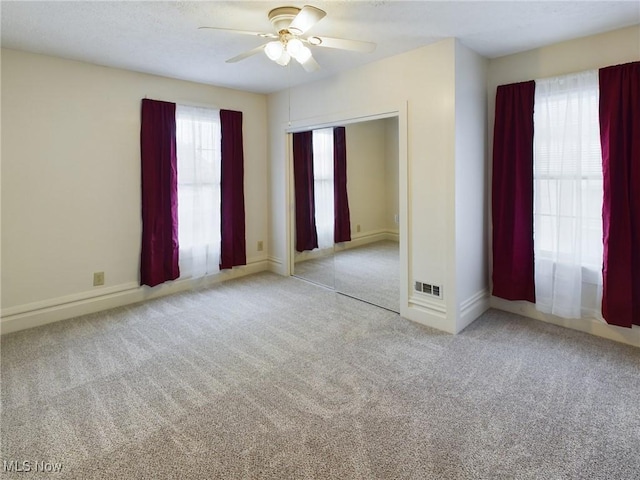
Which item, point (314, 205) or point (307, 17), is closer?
point (307, 17)

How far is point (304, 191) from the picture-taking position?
15.3 feet

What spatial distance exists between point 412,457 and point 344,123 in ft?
10.2

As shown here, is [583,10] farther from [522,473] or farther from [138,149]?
[138,149]

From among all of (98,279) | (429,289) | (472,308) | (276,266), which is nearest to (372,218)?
(429,289)

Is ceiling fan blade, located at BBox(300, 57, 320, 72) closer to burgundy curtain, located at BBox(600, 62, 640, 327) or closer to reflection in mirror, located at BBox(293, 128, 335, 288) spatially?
reflection in mirror, located at BBox(293, 128, 335, 288)

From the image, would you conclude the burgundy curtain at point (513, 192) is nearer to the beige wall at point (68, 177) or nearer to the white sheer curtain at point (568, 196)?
the white sheer curtain at point (568, 196)

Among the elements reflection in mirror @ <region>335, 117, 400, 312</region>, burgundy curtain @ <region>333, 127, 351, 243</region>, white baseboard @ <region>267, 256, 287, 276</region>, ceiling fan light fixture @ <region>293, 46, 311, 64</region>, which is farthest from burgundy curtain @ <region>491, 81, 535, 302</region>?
white baseboard @ <region>267, 256, 287, 276</region>

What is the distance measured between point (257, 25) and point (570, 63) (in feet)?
8.22

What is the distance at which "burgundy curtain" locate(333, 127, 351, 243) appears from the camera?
411cm

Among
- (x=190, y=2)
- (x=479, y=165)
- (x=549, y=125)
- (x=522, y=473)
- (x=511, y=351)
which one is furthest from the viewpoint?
(x=479, y=165)

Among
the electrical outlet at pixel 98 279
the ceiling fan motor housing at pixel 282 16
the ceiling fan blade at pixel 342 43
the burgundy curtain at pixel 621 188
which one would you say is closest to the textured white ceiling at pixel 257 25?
the ceiling fan motor housing at pixel 282 16

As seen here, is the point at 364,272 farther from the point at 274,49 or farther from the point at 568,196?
the point at 274,49

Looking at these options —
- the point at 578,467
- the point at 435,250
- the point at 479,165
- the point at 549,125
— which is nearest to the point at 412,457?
the point at 578,467

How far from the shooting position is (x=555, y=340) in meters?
2.94
